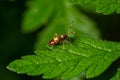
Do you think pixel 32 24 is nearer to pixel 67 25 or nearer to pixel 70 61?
pixel 67 25

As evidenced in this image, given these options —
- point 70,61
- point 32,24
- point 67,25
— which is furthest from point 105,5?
point 32,24

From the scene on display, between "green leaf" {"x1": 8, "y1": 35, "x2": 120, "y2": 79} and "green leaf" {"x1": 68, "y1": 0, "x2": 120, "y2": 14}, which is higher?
"green leaf" {"x1": 68, "y1": 0, "x2": 120, "y2": 14}

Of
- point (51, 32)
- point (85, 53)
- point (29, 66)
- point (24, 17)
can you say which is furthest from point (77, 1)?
point (24, 17)

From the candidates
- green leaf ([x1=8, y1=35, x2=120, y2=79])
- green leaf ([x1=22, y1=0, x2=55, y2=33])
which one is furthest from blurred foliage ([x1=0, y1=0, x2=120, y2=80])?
green leaf ([x1=8, y1=35, x2=120, y2=79])

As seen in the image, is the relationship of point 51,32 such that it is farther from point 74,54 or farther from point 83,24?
point 74,54

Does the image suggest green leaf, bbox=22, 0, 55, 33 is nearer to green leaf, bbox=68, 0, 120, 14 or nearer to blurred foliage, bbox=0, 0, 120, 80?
blurred foliage, bbox=0, 0, 120, 80

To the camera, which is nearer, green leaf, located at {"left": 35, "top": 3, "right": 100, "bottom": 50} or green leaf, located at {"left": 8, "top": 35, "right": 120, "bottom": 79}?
green leaf, located at {"left": 8, "top": 35, "right": 120, "bottom": 79}
